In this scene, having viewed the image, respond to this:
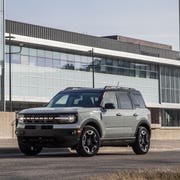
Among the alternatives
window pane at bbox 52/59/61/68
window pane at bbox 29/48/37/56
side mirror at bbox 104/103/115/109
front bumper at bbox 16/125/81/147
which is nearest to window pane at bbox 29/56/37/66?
window pane at bbox 29/48/37/56

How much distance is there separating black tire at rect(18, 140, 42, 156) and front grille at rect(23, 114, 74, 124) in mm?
620

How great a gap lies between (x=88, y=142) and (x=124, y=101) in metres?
2.45

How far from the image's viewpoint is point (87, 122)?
1662cm

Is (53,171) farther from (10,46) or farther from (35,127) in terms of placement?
(10,46)

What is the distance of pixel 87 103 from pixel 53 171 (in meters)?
5.62

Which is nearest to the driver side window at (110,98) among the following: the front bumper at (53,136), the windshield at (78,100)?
the windshield at (78,100)

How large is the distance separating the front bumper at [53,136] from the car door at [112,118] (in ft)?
4.38

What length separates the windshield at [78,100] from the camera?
1731 cm

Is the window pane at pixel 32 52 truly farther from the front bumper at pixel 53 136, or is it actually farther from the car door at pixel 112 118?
the front bumper at pixel 53 136

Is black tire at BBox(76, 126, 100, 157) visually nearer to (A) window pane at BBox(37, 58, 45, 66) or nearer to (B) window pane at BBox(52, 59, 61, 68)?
(A) window pane at BBox(37, 58, 45, 66)

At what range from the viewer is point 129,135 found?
18156 mm

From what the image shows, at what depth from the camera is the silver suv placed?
53.2 ft

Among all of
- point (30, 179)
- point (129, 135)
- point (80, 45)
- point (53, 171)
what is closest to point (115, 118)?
point (129, 135)

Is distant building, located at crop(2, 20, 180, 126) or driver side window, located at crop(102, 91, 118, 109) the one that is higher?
distant building, located at crop(2, 20, 180, 126)
